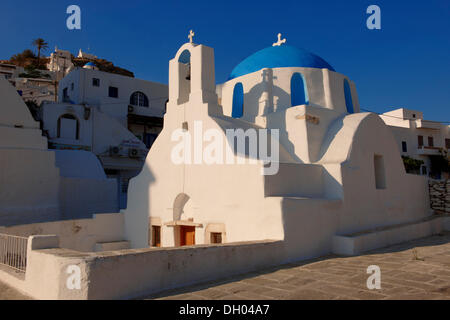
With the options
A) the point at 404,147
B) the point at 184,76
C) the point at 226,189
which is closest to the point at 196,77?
the point at 184,76

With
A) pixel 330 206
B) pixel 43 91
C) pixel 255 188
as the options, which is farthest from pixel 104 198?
pixel 43 91

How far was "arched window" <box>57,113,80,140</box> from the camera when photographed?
18.1 m

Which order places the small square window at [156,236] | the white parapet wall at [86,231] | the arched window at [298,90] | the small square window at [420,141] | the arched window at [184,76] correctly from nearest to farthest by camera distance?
the white parapet wall at [86,231]
the small square window at [156,236]
the arched window at [184,76]
the arched window at [298,90]
the small square window at [420,141]

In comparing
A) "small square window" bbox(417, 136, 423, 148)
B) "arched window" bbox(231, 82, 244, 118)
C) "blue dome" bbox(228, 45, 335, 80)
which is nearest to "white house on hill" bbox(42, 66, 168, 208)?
"arched window" bbox(231, 82, 244, 118)

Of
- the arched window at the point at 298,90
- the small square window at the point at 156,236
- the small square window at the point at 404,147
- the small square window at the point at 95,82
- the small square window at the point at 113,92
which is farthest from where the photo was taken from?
the small square window at the point at 404,147

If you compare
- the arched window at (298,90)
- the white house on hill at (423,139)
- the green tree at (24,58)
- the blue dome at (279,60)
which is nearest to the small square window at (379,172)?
the arched window at (298,90)

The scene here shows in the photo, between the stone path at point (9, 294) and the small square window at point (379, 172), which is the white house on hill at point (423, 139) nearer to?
the small square window at point (379, 172)

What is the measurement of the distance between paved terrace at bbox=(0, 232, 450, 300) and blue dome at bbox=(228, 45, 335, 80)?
6.31 m

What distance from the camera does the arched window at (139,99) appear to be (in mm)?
23406

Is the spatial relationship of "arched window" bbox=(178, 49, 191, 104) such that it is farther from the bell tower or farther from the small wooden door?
the small wooden door

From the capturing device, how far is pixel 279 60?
1067 cm

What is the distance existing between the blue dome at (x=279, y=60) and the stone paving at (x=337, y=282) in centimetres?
627

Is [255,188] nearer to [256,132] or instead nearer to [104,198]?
[256,132]

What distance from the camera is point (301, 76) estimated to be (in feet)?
33.8
